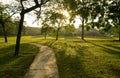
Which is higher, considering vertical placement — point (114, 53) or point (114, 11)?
point (114, 11)

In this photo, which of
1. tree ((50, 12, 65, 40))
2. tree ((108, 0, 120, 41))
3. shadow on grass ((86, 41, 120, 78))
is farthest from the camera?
tree ((50, 12, 65, 40))

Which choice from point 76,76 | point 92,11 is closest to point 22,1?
point 92,11

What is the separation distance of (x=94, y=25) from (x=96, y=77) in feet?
14.1

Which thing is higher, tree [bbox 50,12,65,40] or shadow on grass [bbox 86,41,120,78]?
tree [bbox 50,12,65,40]

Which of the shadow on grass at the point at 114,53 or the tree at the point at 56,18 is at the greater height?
the tree at the point at 56,18

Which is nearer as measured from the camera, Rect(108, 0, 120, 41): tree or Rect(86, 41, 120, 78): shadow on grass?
Rect(108, 0, 120, 41): tree

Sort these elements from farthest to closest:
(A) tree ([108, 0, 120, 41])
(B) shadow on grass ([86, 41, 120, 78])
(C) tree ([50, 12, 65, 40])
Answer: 1. (C) tree ([50, 12, 65, 40])
2. (B) shadow on grass ([86, 41, 120, 78])
3. (A) tree ([108, 0, 120, 41])

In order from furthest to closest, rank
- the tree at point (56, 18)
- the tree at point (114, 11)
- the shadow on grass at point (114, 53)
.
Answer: the tree at point (56, 18) < the shadow on grass at point (114, 53) < the tree at point (114, 11)

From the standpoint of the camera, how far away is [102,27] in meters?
18.0

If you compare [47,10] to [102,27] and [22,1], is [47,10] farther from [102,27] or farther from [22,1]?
[102,27]

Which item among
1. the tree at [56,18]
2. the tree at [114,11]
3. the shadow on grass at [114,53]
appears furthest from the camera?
the tree at [56,18]

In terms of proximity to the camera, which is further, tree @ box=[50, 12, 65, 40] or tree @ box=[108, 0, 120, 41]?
tree @ box=[50, 12, 65, 40]

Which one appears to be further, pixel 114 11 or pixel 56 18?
pixel 56 18

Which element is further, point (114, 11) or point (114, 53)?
point (114, 53)
